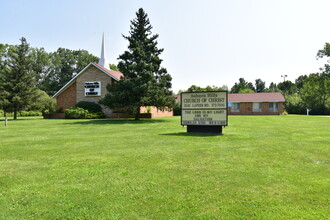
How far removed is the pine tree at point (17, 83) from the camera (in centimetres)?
3212

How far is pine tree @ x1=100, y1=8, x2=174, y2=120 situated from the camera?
82.7ft

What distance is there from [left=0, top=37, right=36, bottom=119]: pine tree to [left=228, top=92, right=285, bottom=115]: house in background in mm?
35740

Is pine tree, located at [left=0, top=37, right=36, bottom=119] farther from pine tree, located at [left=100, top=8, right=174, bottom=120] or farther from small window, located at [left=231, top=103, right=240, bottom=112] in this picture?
small window, located at [left=231, top=103, right=240, bottom=112]

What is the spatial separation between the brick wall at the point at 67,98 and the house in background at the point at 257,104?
97.6 feet

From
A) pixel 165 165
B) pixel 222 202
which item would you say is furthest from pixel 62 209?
pixel 165 165

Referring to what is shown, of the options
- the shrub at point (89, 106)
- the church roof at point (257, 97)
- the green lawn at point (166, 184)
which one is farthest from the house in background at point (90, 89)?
the green lawn at point (166, 184)

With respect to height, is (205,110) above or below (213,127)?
above

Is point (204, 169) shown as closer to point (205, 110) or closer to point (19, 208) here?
point (19, 208)

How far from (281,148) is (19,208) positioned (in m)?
8.23

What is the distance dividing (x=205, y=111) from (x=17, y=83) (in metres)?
28.8

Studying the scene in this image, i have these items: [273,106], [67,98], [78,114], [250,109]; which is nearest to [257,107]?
[250,109]

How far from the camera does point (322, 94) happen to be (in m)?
A: 56.0

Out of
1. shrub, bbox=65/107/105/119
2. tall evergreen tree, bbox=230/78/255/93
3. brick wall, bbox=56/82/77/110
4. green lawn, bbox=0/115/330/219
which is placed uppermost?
tall evergreen tree, bbox=230/78/255/93

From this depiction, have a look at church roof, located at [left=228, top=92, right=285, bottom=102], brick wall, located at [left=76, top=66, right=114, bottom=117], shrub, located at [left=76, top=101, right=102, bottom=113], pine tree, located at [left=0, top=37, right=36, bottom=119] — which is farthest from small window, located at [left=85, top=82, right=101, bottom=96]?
Answer: church roof, located at [left=228, top=92, right=285, bottom=102]
